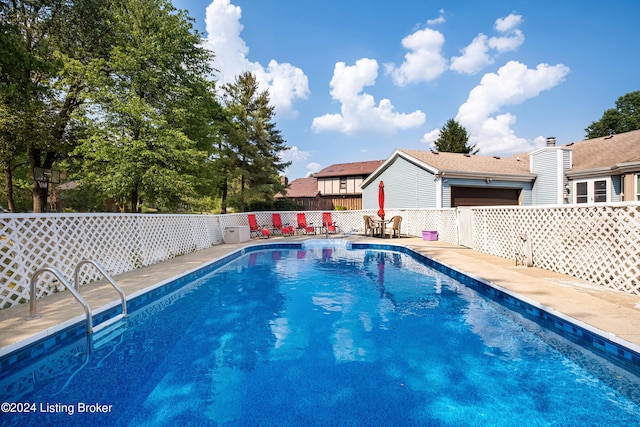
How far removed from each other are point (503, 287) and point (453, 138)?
31472 mm

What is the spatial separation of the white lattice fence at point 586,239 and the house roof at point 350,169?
23.8m

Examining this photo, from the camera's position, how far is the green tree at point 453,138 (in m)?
32.7

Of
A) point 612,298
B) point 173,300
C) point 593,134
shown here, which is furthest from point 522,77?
point 593,134

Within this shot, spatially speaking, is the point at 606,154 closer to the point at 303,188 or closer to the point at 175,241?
the point at 175,241

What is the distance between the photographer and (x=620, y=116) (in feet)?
109

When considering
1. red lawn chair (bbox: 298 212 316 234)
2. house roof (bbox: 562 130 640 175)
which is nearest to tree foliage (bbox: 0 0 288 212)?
red lawn chair (bbox: 298 212 316 234)

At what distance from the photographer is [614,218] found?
509cm

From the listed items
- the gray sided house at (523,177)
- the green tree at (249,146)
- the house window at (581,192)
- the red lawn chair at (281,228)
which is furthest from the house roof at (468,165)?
the green tree at (249,146)

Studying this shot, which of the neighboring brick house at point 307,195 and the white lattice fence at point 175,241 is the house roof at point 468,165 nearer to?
the white lattice fence at point 175,241

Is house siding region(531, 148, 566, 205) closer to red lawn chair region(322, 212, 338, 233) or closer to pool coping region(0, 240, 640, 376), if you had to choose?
red lawn chair region(322, 212, 338, 233)

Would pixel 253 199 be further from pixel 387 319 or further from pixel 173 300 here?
pixel 387 319

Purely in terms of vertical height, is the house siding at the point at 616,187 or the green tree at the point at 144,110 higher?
the green tree at the point at 144,110

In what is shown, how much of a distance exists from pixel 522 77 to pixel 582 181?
566cm

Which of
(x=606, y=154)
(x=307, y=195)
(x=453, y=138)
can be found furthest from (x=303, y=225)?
(x=453, y=138)
